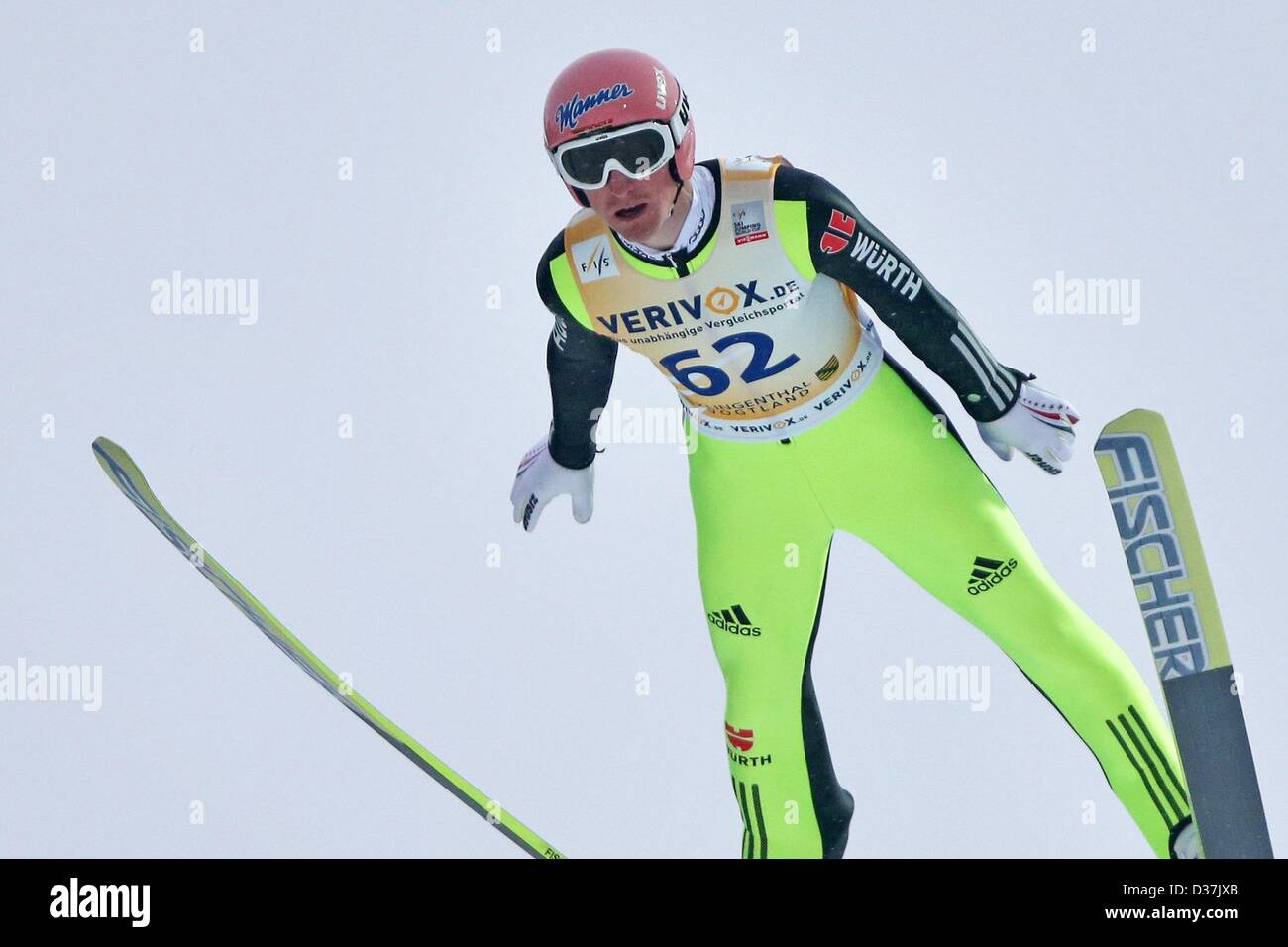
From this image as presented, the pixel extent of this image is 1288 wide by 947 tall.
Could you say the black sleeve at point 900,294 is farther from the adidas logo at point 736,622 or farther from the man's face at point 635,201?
the adidas logo at point 736,622

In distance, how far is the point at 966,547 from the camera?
4.29m

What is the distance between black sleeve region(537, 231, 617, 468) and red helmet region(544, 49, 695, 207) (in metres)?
0.41

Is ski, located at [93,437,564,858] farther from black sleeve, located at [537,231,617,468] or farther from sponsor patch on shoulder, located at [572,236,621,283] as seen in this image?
sponsor patch on shoulder, located at [572,236,621,283]

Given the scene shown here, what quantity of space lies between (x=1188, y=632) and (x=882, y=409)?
2.95 feet

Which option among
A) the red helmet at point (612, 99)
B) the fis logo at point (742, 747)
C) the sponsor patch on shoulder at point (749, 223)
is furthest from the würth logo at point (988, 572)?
the red helmet at point (612, 99)

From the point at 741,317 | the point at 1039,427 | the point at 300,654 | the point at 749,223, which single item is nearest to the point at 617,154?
the point at 749,223

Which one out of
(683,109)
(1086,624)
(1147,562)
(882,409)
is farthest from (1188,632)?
(683,109)

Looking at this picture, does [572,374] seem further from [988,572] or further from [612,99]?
[988,572]

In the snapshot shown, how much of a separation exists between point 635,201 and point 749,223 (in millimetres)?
270

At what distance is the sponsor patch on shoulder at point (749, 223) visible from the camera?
4176 millimetres

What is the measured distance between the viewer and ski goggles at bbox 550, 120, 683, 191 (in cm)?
399

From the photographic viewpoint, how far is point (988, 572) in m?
→ 4.27
